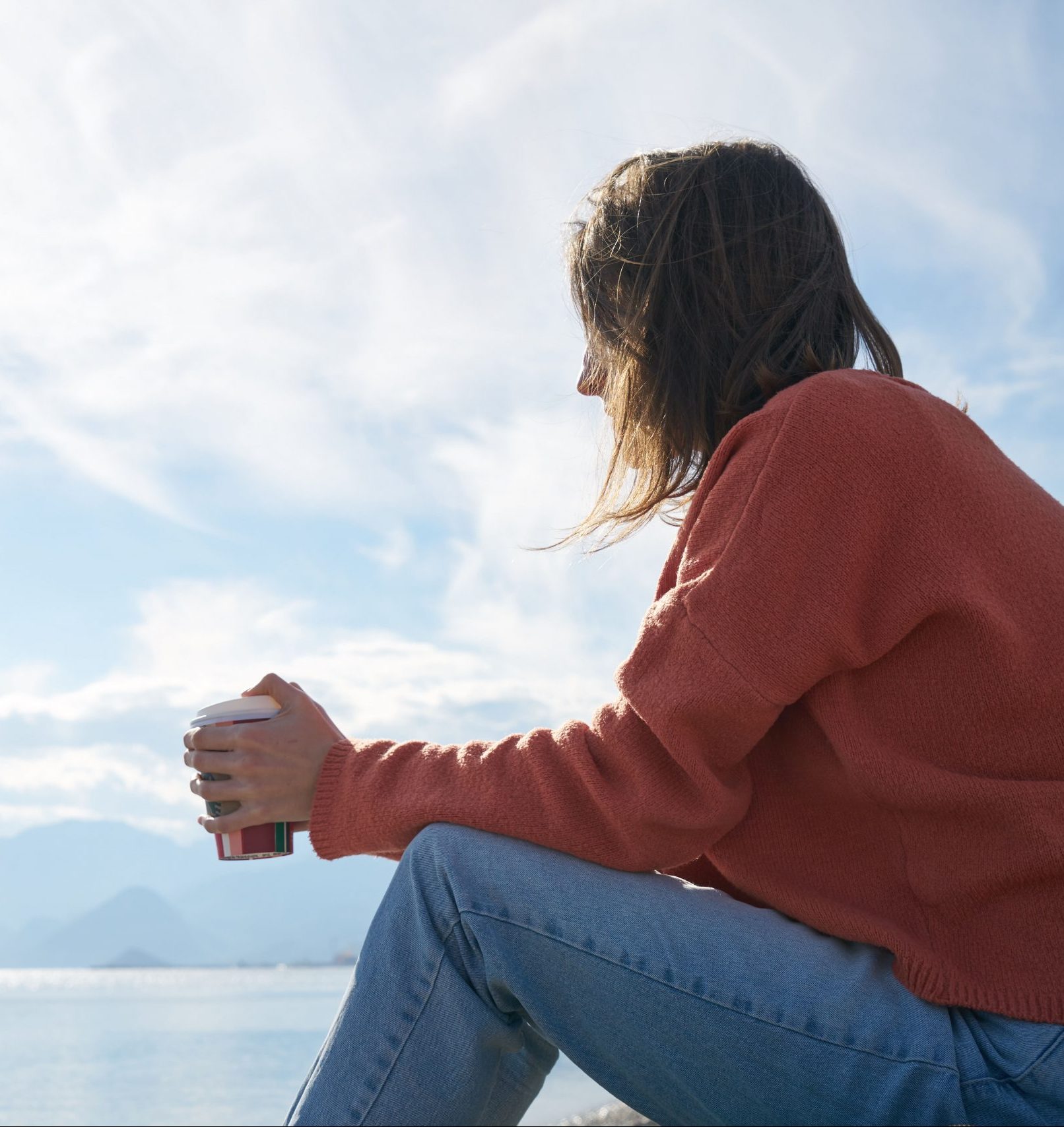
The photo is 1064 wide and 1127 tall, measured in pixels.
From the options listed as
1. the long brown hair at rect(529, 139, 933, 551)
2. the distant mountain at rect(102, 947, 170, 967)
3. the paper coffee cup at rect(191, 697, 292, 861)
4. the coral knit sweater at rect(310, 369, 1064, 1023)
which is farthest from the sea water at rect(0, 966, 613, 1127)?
the distant mountain at rect(102, 947, 170, 967)

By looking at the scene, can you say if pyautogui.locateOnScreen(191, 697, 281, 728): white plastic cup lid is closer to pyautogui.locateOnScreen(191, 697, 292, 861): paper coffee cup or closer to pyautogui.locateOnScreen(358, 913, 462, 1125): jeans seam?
pyautogui.locateOnScreen(191, 697, 292, 861): paper coffee cup

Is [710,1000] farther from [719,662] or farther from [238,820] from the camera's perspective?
[238,820]

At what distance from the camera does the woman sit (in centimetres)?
125

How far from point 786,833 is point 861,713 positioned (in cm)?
21

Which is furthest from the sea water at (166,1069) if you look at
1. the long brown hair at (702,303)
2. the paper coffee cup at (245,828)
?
the long brown hair at (702,303)

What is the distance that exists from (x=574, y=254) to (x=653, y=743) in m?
0.96

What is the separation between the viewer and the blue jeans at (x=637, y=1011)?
124 centimetres

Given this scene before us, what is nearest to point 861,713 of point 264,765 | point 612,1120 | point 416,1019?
point 416,1019

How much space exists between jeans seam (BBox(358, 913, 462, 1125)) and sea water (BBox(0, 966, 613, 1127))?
0.44 metres

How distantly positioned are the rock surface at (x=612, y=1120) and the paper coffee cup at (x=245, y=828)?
120 inches

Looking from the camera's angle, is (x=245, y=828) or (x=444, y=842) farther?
(x=245, y=828)

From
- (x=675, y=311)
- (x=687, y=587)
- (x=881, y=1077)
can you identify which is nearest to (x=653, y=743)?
(x=687, y=587)

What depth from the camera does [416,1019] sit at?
1.28 m

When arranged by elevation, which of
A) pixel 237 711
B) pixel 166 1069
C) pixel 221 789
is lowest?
pixel 166 1069
